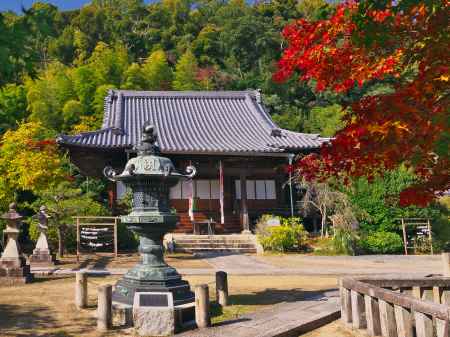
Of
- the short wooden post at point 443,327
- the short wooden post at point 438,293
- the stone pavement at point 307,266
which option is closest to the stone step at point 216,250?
the stone pavement at point 307,266

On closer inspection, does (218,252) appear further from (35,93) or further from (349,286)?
(35,93)

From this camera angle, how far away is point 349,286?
556 cm

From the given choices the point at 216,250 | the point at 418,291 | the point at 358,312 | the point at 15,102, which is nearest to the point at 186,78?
the point at 15,102

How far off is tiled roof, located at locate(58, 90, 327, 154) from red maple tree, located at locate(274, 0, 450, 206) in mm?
12663

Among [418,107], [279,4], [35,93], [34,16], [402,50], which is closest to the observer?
[34,16]

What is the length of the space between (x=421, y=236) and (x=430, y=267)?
5216mm

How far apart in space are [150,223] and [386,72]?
12.7ft

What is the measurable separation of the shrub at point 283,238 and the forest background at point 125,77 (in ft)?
9.03

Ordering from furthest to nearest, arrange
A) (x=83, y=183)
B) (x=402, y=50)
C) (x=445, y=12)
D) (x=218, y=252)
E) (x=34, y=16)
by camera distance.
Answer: (x=83, y=183)
(x=218, y=252)
(x=402, y=50)
(x=445, y=12)
(x=34, y=16)

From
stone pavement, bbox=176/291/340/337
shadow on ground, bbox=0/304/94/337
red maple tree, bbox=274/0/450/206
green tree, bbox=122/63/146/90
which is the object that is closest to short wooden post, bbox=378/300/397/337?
stone pavement, bbox=176/291/340/337

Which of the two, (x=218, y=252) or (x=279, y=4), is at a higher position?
Result: (x=279, y=4)

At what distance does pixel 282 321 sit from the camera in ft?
17.9

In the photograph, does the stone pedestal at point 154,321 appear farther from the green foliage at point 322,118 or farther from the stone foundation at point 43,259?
the green foliage at point 322,118

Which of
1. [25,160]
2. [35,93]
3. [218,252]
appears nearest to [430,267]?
[218,252]
